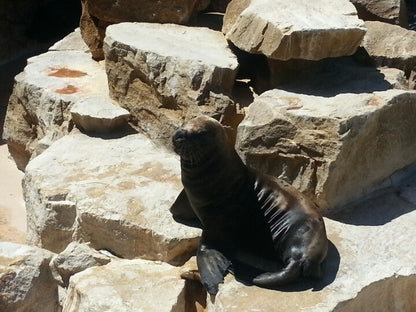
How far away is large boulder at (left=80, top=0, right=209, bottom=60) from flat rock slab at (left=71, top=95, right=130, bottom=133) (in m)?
1.04

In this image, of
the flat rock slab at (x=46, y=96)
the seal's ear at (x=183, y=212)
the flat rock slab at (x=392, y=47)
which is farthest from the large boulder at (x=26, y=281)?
the flat rock slab at (x=392, y=47)

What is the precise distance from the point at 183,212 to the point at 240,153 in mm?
549

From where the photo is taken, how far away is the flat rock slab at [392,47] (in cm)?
614

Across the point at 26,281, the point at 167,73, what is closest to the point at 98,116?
the point at 167,73

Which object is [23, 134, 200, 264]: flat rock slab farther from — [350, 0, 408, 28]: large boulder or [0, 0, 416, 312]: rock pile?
[350, 0, 408, 28]: large boulder

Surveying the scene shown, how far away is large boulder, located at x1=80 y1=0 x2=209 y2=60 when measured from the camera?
6.87m

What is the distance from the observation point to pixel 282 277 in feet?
14.4

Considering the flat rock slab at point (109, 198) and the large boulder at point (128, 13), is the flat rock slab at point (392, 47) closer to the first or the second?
the large boulder at point (128, 13)

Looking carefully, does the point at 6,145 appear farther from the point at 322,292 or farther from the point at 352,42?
the point at 322,292

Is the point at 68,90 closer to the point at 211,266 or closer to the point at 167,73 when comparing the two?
the point at 167,73

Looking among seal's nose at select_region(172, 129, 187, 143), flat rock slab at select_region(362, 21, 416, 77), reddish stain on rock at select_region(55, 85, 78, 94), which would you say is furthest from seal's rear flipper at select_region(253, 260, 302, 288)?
reddish stain on rock at select_region(55, 85, 78, 94)

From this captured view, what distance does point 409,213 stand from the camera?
5.15 meters

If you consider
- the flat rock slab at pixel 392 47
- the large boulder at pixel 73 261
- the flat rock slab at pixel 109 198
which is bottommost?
the large boulder at pixel 73 261

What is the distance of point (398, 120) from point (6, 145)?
4.25 m
